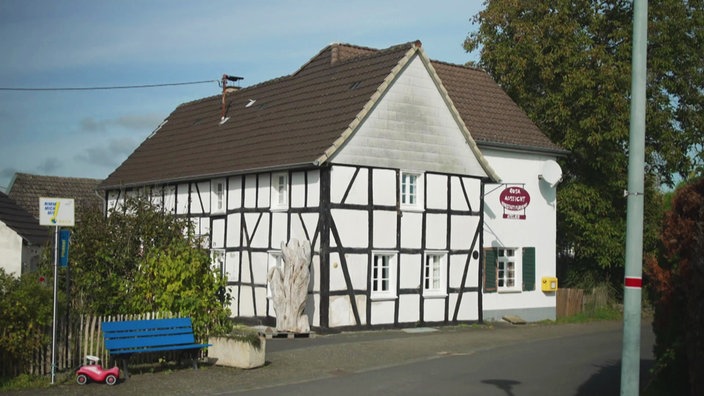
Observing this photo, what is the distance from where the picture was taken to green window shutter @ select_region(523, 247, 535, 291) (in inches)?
1213

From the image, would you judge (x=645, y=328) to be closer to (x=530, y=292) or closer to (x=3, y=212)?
(x=530, y=292)

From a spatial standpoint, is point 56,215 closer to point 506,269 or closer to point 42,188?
point 506,269

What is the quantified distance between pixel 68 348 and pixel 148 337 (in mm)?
1355

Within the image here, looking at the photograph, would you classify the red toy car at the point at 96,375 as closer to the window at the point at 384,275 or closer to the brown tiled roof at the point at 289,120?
the brown tiled roof at the point at 289,120

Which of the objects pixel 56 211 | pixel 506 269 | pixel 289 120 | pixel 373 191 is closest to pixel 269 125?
pixel 289 120

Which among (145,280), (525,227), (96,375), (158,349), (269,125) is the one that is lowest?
(96,375)

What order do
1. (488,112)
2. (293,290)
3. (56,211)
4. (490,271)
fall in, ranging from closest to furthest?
(56,211), (293,290), (490,271), (488,112)

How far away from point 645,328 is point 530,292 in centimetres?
479

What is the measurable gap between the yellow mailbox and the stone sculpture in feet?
34.9

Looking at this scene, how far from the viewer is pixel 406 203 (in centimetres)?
2662

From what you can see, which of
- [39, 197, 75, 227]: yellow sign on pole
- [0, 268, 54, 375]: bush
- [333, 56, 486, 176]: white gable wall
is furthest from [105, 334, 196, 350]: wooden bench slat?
[333, 56, 486, 176]: white gable wall

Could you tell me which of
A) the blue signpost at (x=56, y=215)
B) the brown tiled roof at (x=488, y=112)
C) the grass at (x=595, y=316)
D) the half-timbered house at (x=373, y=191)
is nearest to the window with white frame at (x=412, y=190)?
the half-timbered house at (x=373, y=191)

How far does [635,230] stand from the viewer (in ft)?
28.4

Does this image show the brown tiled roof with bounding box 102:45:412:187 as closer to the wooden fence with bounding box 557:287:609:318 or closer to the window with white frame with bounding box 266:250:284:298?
the window with white frame with bounding box 266:250:284:298
